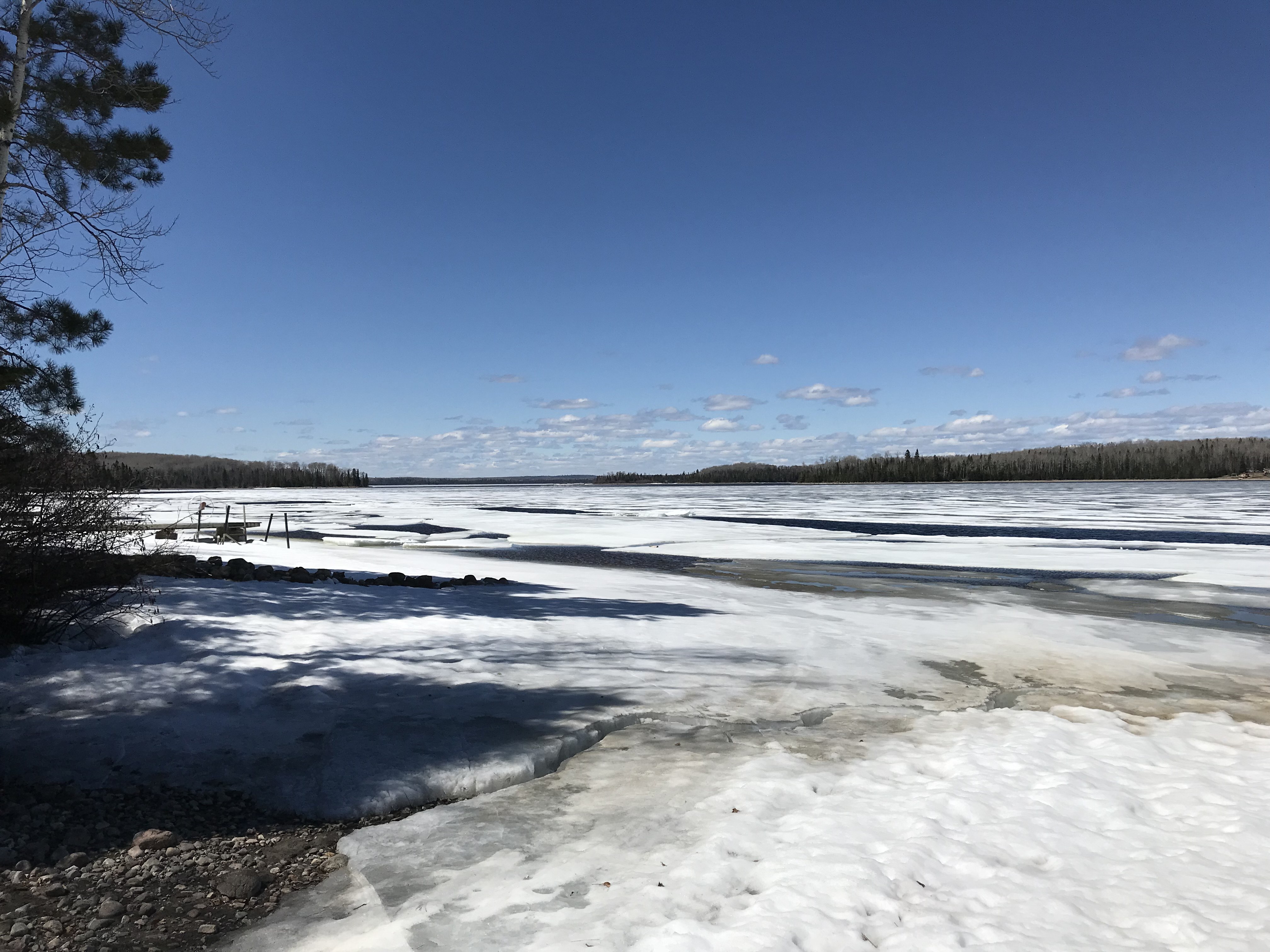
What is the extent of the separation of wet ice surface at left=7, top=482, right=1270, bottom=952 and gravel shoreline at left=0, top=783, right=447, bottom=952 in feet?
0.70

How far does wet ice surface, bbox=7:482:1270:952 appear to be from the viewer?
3.37m

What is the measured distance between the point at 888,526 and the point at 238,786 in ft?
108

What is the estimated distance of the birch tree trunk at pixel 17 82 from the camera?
9031 mm

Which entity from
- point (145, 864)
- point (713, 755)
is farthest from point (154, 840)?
point (713, 755)

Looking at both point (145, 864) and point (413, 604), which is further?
point (413, 604)

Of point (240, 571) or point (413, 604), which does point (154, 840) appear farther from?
point (240, 571)

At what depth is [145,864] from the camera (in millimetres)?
3871

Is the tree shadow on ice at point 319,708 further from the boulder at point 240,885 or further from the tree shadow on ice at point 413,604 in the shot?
the boulder at point 240,885

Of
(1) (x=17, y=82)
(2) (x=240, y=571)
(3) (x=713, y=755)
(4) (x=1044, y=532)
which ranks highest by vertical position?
(1) (x=17, y=82)

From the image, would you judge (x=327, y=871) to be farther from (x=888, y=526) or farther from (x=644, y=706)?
(x=888, y=526)

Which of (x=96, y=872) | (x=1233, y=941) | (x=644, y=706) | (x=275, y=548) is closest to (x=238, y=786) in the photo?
(x=96, y=872)

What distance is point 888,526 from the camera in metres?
34.2

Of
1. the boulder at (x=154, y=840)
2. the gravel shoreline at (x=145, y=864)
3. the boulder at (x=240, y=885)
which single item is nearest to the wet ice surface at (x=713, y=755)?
the gravel shoreline at (x=145, y=864)

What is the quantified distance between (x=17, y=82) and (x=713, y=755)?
38.5ft
